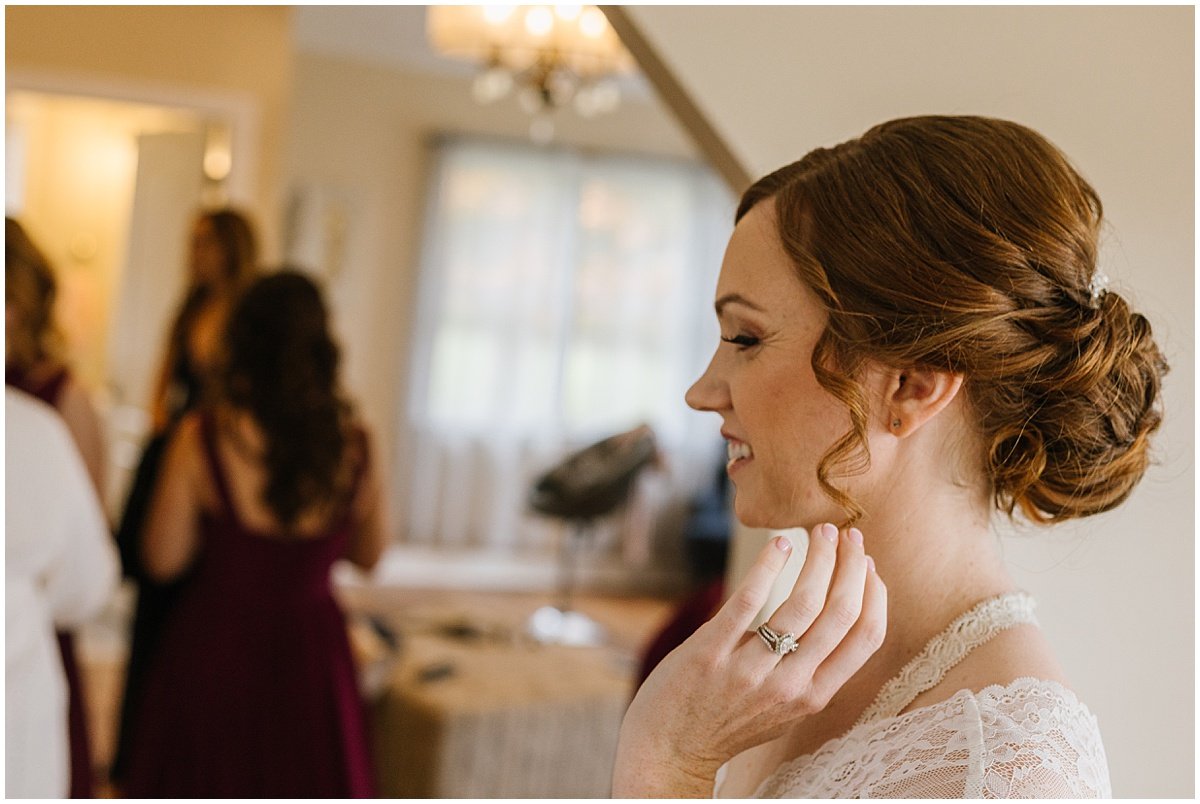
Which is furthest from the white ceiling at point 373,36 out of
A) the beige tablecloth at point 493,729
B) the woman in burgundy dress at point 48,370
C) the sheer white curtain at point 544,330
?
the beige tablecloth at point 493,729

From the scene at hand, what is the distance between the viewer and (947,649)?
3.24 feet

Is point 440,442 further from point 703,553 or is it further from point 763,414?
point 763,414

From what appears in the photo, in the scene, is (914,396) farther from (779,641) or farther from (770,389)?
(779,641)

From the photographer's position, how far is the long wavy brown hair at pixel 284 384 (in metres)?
2.50

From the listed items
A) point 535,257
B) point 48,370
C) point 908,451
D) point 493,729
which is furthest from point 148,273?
point 908,451

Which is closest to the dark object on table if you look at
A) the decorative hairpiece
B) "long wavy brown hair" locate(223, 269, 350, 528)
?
"long wavy brown hair" locate(223, 269, 350, 528)

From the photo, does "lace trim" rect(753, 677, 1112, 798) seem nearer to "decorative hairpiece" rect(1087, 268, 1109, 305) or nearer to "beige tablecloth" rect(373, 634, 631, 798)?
"decorative hairpiece" rect(1087, 268, 1109, 305)

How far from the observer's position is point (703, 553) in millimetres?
7059

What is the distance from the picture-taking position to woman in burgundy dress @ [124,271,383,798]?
251cm

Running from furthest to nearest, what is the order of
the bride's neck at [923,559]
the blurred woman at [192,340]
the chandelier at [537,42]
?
the chandelier at [537,42] < the blurred woman at [192,340] < the bride's neck at [923,559]

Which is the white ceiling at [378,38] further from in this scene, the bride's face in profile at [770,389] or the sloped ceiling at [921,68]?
the bride's face in profile at [770,389]

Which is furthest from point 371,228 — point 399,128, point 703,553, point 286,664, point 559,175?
point 286,664

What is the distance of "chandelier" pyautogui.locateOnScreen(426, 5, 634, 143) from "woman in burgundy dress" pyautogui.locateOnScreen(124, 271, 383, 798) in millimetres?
1802

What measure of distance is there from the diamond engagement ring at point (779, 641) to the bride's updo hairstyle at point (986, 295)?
138 mm
